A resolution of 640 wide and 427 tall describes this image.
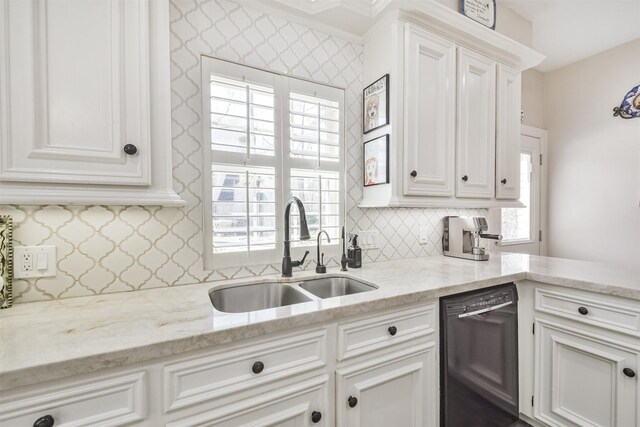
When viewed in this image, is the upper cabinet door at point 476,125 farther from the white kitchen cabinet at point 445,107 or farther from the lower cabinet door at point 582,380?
the lower cabinet door at point 582,380

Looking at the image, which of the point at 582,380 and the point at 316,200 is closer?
the point at 582,380

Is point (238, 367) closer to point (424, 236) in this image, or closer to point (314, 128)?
point (314, 128)

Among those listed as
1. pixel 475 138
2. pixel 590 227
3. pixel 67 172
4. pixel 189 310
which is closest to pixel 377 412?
pixel 189 310

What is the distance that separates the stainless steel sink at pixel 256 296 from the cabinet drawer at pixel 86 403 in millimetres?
600

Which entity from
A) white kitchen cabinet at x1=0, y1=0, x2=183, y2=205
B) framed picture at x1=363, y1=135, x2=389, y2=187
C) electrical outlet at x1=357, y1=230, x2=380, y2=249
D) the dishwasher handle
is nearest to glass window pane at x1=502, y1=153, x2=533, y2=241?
the dishwasher handle

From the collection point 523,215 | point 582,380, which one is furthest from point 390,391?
point 523,215

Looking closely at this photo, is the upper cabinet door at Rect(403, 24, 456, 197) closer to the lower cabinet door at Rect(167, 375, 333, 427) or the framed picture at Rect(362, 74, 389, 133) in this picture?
the framed picture at Rect(362, 74, 389, 133)

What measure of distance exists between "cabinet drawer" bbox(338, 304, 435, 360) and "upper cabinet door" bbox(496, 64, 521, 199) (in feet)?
4.10

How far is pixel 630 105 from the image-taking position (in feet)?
8.55

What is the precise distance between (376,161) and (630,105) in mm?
2697

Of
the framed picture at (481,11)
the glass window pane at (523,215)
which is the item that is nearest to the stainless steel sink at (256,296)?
the framed picture at (481,11)

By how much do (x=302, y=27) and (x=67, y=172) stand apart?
1.41m

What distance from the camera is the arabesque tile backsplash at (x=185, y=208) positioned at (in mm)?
1151

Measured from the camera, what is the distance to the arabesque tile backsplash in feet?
3.78
